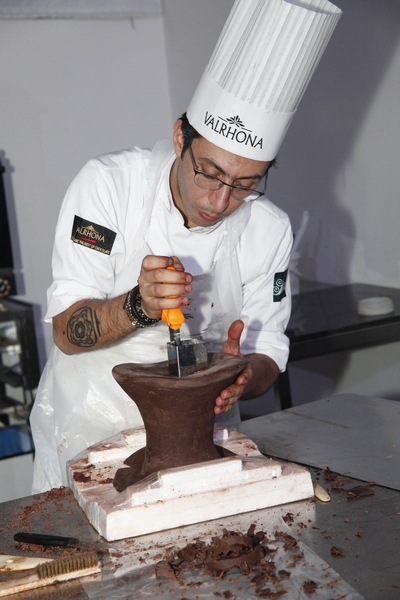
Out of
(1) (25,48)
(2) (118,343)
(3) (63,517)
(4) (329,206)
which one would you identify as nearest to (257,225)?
(2) (118,343)

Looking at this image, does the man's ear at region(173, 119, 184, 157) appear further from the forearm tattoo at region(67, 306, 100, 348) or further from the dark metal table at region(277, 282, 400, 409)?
the dark metal table at region(277, 282, 400, 409)

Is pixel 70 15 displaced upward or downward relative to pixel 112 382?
upward

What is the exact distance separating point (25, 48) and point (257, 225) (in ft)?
8.75

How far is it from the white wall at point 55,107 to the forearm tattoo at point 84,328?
2545mm

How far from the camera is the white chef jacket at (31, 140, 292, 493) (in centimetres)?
194

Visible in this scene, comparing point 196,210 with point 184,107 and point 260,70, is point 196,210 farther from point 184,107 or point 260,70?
point 184,107

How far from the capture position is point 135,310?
65.6 inches

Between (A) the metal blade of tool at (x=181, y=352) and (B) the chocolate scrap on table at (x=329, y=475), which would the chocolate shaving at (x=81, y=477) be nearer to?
(A) the metal blade of tool at (x=181, y=352)

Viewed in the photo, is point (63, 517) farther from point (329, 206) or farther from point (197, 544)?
point (329, 206)

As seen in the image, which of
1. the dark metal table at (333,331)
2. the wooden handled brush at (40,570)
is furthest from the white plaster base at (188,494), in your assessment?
the dark metal table at (333,331)

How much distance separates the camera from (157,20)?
463cm

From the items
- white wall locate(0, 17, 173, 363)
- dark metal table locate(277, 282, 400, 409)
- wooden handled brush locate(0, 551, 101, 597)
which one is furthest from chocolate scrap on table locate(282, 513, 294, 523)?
white wall locate(0, 17, 173, 363)

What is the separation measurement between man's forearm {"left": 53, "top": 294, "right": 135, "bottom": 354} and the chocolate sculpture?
0.22 meters

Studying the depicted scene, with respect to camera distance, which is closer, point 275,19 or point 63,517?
point 63,517
